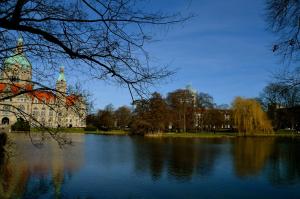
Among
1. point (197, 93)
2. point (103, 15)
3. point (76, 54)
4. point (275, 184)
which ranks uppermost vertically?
point (197, 93)

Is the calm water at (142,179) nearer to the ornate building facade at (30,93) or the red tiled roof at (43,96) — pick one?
the ornate building facade at (30,93)

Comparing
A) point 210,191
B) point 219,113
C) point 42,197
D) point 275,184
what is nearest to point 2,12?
point 42,197

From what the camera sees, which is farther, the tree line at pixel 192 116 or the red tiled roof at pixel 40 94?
the tree line at pixel 192 116

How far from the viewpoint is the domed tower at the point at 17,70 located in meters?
5.38

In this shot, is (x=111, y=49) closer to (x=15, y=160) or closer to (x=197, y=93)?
(x=15, y=160)

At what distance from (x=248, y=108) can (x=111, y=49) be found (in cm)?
5011

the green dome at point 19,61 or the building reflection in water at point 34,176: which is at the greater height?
the green dome at point 19,61

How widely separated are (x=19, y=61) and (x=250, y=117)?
49349 mm

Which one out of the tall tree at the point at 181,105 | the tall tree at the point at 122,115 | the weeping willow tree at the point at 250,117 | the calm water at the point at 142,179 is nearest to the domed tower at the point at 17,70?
the calm water at the point at 142,179

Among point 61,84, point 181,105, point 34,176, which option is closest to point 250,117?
point 181,105

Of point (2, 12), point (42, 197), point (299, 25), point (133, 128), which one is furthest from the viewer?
point (133, 128)

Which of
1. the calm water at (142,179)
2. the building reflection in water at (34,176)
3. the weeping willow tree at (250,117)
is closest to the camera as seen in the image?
the building reflection in water at (34,176)

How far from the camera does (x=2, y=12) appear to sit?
3850 mm

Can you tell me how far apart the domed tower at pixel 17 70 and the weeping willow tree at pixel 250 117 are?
48.5 metres
